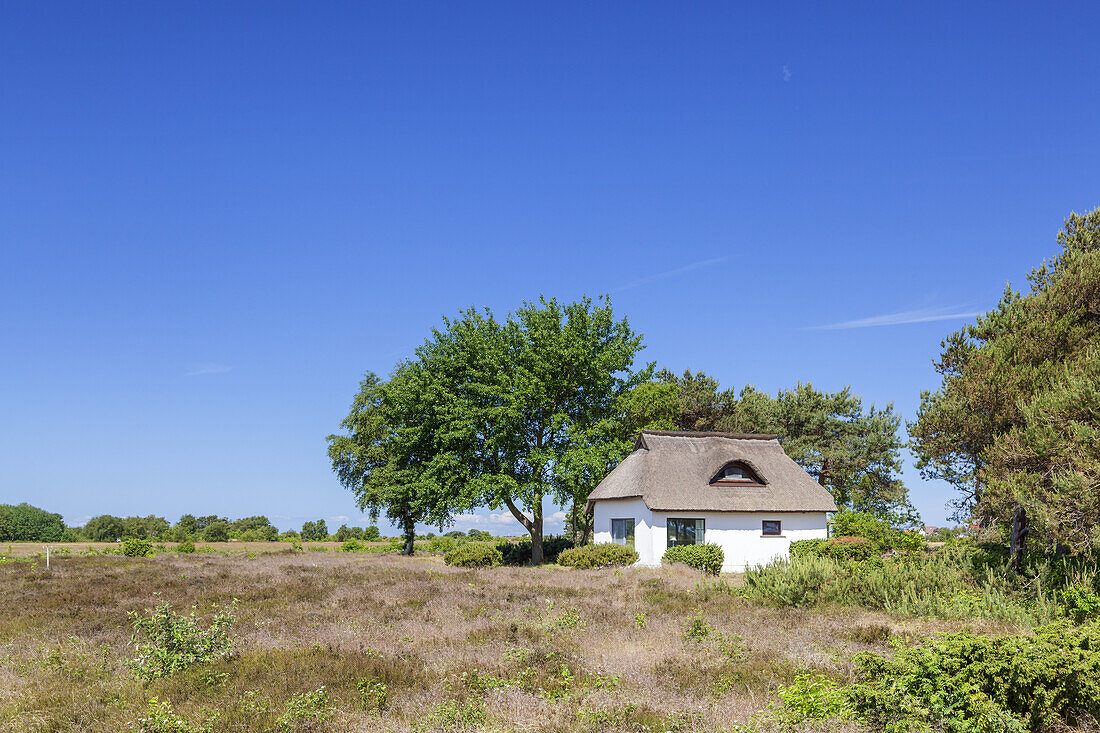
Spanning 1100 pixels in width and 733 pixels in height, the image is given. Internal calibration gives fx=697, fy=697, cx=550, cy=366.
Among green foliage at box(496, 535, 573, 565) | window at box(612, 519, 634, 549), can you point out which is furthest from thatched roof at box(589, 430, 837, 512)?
green foliage at box(496, 535, 573, 565)

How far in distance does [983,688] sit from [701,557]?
22.5 metres

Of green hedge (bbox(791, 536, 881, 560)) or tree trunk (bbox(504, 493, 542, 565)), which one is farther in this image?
tree trunk (bbox(504, 493, 542, 565))

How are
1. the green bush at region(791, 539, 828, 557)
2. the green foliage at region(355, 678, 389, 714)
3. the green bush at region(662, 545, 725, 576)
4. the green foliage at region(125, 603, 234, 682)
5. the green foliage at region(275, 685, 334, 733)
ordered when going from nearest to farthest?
1. the green foliage at region(275, 685, 334, 733)
2. the green foliage at region(355, 678, 389, 714)
3. the green foliage at region(125, 603, 234, 682)
4. the green bush at region(662, 545, 725, 576)
5. the green bush at region(791, 539, 828, 557)

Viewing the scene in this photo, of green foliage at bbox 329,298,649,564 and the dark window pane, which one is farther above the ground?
green foliage at bbox 329,298,649,564

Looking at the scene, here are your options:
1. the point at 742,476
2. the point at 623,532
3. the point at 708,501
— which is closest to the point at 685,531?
the point at 708,501

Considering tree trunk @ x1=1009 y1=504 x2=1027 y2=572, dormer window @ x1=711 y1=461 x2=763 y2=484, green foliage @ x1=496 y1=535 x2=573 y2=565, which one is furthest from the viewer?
green foliage @ x1=496 y1=535 x2=573 y2=565

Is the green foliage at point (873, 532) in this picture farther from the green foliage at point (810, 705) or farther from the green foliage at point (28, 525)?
the green foliage at point (28, 525)

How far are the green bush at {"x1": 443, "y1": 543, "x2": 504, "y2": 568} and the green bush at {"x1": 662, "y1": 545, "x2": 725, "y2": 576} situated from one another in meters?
9.83

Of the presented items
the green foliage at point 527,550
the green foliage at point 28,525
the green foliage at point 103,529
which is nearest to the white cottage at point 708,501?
the green foliage at point 527,550

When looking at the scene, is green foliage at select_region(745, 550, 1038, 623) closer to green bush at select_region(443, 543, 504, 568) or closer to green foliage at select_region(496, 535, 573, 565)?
green bush at select_region(443, 543, 504, 568)

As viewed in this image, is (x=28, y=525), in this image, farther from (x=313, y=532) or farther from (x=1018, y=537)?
(x=1018, y=537)

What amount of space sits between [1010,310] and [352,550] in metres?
46.9

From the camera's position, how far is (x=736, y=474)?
1415 inches

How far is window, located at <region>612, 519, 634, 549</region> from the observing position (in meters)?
34.8
